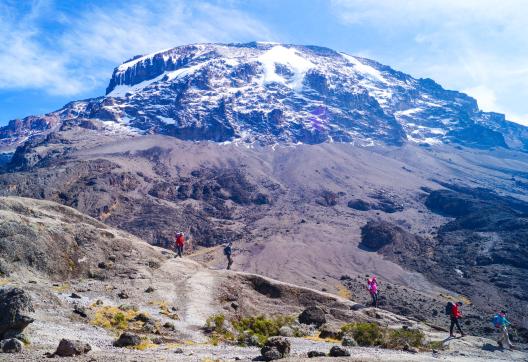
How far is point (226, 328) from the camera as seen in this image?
18047mm

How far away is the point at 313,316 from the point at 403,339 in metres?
4.42

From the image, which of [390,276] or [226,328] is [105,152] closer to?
[390,276]

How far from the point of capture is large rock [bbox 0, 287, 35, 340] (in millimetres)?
11727

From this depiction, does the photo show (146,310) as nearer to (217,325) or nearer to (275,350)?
(217,325)

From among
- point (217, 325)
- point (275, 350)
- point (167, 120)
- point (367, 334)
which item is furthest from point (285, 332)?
point (167, 120)

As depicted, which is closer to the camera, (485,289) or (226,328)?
(226,328)

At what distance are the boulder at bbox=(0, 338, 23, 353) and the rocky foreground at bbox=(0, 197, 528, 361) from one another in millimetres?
22

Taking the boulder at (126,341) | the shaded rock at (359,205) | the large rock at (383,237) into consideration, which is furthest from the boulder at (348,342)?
the shaded rock at (359,205)

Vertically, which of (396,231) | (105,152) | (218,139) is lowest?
(396,231)

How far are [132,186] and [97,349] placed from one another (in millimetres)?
104924

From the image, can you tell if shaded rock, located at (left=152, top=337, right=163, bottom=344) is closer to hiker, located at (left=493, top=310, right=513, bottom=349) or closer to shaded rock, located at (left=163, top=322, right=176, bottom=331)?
shaded rock, located at (left=163, top=322, right=176, bottom=331)

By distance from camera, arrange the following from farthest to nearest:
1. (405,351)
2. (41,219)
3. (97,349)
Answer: (41,219)
(405,351)
(97,349)

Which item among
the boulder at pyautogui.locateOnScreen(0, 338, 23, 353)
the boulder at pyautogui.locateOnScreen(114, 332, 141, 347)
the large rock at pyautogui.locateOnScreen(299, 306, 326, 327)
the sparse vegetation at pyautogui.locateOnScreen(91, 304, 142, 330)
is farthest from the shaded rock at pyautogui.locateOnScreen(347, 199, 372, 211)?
Answer: the boulder at pyautogui.locateOnScreen(0, 338, 23, 353)

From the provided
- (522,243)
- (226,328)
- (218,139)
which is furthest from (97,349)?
(218,139)
